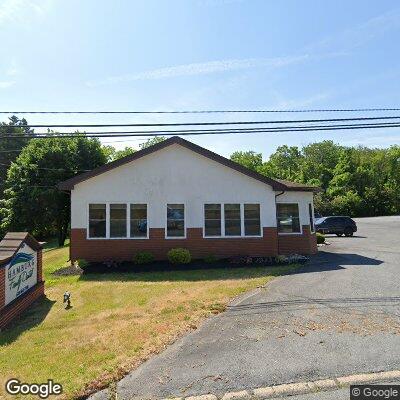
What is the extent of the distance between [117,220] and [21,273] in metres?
7.71

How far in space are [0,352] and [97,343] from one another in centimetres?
212

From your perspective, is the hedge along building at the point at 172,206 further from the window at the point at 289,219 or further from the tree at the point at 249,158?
the tree at the point at 249,158

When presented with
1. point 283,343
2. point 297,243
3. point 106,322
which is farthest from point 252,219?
point 283,343

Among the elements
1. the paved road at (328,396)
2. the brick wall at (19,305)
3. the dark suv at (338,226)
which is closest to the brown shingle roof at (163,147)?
the brick wall at (19,305)

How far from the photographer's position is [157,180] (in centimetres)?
1984

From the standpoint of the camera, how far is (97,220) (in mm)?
19469

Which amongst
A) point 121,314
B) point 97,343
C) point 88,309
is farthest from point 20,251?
point 97,343

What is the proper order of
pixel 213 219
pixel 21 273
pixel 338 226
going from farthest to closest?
pixel 338 226 < pixel 213 219 < pixel 21 273

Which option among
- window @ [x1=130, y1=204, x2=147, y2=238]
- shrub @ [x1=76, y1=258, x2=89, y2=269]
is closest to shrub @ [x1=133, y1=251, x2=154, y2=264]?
window @ [x1=130, y1=204, x2=147, y2=238]

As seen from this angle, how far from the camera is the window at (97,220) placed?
19453 millimetres

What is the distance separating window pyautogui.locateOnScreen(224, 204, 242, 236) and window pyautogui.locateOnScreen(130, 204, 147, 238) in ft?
13.7

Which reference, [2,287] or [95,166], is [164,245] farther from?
[95,166]

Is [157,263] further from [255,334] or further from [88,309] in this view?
[255,334]

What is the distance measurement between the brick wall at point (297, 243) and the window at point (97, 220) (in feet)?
31.0
